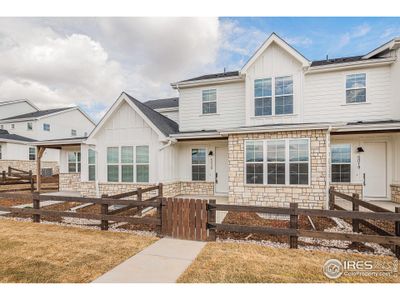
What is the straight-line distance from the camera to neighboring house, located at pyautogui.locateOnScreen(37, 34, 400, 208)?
28.6ft

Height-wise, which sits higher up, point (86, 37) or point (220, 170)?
point (86, 37)

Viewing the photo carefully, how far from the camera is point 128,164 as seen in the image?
10.8m

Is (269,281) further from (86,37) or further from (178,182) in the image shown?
(86,37)

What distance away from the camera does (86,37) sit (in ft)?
31.5

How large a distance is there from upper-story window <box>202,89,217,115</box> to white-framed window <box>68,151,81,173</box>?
9777mm

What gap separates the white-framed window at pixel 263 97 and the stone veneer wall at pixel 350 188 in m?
4.79

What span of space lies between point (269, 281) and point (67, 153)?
51.8 ft

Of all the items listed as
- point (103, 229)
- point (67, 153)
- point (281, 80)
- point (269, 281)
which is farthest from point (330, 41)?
point (67, 153)

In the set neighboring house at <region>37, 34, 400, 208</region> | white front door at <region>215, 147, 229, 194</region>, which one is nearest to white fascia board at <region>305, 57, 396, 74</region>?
neighboring house at <region>37, 34, 400, 208</region>

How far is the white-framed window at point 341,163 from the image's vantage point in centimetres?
1001

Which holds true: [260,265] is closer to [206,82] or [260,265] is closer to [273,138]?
[273,138]

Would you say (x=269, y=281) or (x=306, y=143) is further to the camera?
(x=306, y=143)

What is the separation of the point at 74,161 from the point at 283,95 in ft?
47.2

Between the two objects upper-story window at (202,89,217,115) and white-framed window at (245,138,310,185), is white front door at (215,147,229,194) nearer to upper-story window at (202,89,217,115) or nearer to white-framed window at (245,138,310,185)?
white-framed window at (245,138,310,185)
